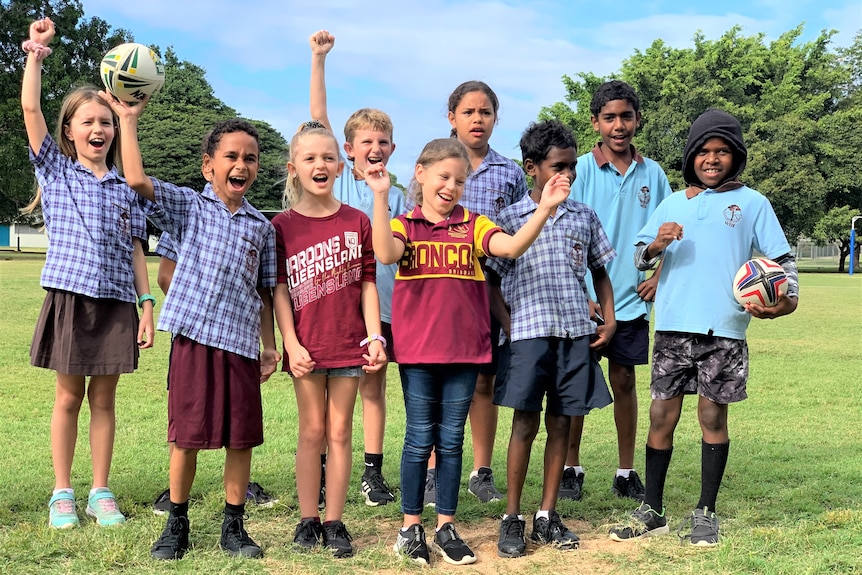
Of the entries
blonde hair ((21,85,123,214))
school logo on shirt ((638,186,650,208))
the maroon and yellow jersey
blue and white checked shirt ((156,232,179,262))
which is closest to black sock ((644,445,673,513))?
the maroon and yellow jersey

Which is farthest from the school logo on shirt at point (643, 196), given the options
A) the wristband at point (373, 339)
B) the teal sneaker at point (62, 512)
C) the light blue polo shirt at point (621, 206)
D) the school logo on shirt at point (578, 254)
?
the teal sneaker at point (62, 512)

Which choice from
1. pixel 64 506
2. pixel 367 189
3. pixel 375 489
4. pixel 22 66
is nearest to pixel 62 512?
pixel 64 506

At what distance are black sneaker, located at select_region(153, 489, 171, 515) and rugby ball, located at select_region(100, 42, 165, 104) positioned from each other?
2104 mm

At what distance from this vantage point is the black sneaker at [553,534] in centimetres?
405

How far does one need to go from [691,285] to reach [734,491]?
62.8 inches

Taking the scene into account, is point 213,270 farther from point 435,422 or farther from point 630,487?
point 630,487

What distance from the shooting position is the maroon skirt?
168 inches

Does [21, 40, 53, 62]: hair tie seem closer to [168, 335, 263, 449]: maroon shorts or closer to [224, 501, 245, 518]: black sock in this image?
[168, 335, 263, 449]: maroon shorts

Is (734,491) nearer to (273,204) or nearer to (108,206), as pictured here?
(108,206)

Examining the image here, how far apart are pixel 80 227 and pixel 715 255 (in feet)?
10.9

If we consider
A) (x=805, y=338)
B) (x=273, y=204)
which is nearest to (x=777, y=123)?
(x=273, y=204)

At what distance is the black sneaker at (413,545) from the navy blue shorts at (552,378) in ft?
2.48

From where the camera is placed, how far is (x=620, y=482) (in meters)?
5.08

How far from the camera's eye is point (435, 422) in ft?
13.0
